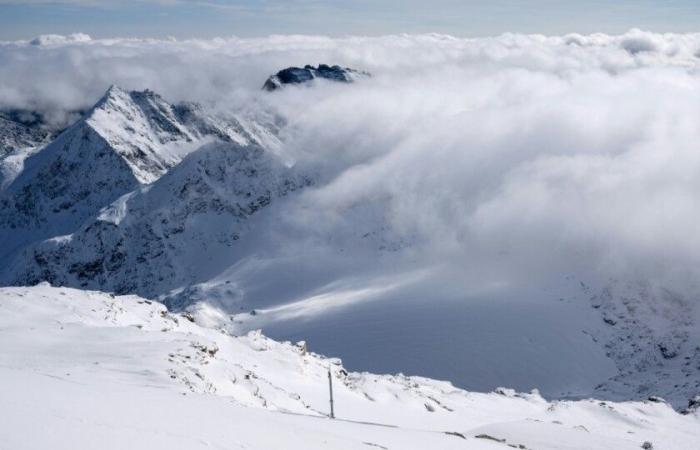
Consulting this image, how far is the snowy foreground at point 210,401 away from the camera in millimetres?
16047

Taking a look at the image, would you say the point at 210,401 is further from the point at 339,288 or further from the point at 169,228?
the point at 169,228

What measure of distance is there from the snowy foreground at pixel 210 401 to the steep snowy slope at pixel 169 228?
11872cm

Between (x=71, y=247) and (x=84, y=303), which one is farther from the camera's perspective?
(x=71, y=247)

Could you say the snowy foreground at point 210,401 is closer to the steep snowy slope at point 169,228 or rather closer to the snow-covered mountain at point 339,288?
the snow-covered mountain at point 339,288

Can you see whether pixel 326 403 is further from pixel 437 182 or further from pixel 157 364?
pixel 437 182

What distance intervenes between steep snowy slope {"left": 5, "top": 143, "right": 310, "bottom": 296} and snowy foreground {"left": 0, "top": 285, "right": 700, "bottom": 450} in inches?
4674

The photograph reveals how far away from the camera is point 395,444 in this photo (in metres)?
20.9

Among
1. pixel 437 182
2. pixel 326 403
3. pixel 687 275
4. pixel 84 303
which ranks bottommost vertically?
pixel 326 403

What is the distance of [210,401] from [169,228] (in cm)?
16251

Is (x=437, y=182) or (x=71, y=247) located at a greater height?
A: (x=437, y=182)

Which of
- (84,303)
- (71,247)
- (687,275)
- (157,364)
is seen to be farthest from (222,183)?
(157,364)

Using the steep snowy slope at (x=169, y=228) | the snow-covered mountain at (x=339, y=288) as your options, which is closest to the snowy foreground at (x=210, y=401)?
the snow-covered mountain at (x=339, y=288)

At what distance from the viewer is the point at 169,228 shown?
17800cm

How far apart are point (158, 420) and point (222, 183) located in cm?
17406
